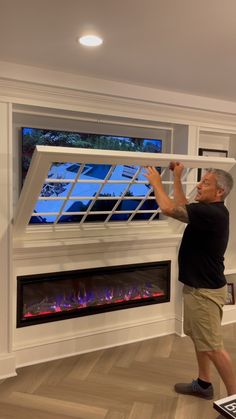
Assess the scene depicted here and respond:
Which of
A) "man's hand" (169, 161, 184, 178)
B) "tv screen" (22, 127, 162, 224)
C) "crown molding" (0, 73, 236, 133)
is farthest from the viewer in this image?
"tv screen" (22, 127, 162, 224)

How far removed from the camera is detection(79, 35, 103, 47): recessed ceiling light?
1.97 metres

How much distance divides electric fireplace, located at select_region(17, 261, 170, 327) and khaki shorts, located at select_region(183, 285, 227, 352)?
Answer: 105 centimetres

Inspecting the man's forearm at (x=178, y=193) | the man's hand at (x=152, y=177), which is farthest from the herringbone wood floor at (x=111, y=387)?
the man's hand at (x=152, y=177)

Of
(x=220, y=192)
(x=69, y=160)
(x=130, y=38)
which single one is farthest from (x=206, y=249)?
(x=130, y=38)

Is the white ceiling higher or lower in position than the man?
higher

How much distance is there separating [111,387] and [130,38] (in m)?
2.19

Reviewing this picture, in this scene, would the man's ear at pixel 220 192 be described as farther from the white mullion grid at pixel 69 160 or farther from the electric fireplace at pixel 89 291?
the electric fireplace at pixel 89 291

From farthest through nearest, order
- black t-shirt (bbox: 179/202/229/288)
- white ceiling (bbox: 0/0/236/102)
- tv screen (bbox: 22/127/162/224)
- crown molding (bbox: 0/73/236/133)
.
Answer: tv screen (bbox: 22/127/162/224) < crown molding (bbox: 0/73/236/133) < black t-shirt (bbox: 179/202/229/288) < white ceiling (bbox: 0/0/236/102)

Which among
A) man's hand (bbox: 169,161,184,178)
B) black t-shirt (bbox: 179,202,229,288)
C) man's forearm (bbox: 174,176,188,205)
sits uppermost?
man's hand (bbox: 169,161,184,178)

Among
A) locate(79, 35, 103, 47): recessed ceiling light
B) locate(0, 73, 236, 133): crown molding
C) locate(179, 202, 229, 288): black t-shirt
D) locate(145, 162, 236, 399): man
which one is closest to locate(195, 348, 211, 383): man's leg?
locate(145, 162, 236, 399): man

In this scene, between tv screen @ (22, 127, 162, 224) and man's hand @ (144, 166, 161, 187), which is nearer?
man's hand @ (144, 166, 161, 187)

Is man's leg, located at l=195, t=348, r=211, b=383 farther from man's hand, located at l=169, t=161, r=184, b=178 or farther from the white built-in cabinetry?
man's hand, located at l=169, t=161, r=184, b=178

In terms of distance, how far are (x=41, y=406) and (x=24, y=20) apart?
2.17 meters

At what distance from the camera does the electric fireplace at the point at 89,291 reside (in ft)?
9.62
